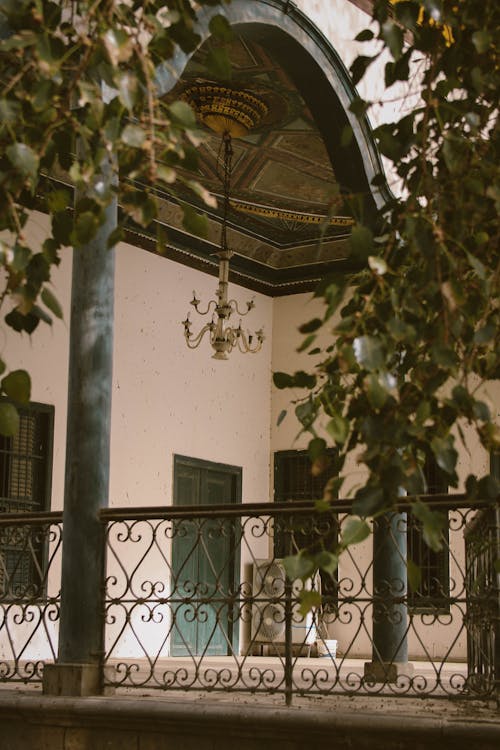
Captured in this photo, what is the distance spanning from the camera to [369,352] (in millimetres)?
2189

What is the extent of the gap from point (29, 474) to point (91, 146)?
27.0ft

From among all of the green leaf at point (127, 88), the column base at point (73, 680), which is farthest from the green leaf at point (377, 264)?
the column base at point (73, 680)

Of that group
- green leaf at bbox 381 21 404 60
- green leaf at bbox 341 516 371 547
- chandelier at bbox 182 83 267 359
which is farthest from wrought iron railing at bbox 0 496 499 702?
chandelier at bbox 182 83 267 359

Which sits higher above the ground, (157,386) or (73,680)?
(157,386)

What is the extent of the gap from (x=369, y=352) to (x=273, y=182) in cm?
968

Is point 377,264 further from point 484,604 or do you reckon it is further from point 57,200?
point 484,604

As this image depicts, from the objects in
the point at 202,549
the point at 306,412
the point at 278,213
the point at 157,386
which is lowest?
the point at 306,412

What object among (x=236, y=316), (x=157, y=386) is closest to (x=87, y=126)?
(x=157, y=386)

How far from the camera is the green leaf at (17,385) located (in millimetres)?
2273

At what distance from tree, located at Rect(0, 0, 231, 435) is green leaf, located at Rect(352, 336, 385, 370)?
0.38 meters

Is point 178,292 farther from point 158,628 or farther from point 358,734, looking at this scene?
point 358,734

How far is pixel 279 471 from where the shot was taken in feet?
44.2

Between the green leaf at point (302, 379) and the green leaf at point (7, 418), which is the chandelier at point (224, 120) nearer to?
the green leaf at point (302, 379)

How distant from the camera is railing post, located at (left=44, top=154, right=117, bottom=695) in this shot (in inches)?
239
